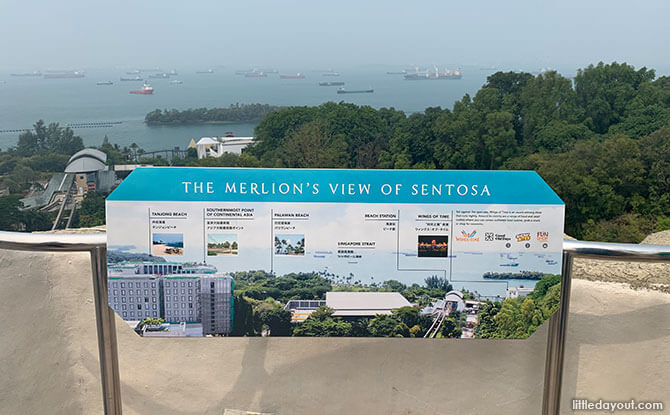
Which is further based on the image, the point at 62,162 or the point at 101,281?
the point at 62,162

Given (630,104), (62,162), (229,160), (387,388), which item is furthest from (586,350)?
(62,162)

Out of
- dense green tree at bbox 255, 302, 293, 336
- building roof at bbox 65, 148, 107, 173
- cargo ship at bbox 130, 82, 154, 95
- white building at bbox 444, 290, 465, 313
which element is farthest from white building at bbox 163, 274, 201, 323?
cargo ship at bbox 130, 82, 154, 95

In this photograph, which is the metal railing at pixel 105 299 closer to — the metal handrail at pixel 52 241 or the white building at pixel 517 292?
the metal handrail at pixel 52 241

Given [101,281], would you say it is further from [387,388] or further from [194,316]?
[387,388]

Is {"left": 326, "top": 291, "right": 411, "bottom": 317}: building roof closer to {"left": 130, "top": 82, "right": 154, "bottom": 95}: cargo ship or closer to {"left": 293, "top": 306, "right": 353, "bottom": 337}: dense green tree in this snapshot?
{"left": 293, "top": 306, "right": 353, "bottom": 337}: dense green tree

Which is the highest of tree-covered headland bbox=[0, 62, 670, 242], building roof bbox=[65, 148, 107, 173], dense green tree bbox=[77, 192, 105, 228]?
tree-covered headland bbox=[0, 62, 670, 242]

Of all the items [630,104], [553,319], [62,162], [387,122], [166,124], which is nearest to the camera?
[553,319]

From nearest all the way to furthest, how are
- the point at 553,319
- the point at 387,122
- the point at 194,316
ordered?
the point at 553,319, the point at 194,316, the point at 387,122
